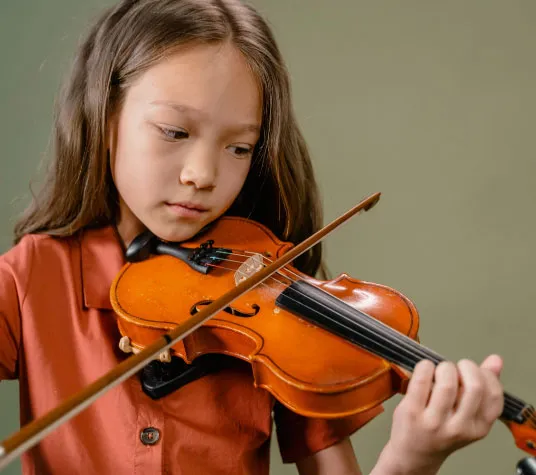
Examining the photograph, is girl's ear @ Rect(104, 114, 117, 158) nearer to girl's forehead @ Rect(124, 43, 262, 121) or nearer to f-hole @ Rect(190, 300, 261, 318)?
girl's forehead @ Rect(124, 43, 262, 121)

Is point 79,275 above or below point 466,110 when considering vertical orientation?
below

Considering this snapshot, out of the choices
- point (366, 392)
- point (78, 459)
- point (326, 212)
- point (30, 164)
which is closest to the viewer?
point (366, 392)

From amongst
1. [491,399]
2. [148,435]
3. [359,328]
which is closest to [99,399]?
[148,435]

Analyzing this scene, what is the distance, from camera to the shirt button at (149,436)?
0.69m

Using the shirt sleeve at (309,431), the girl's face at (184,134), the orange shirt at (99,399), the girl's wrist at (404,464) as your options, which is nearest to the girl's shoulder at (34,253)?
the orange shirt at (99,399)

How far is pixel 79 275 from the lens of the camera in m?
0.76

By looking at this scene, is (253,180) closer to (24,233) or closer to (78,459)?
(24,233)

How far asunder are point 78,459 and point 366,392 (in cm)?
34

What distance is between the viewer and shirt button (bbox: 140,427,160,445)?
69cm

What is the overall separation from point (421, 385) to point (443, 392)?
0.02 m

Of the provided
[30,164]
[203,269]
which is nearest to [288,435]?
[203,269]

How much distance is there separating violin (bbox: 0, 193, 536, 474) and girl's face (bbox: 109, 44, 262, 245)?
6 centimetres

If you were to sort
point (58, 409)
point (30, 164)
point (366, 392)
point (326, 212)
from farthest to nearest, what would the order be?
1. point (326, 212)
2. point (30, 164)
3. point (366, 392)
4. point (58, 409)

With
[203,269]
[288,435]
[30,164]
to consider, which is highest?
[203,269]
